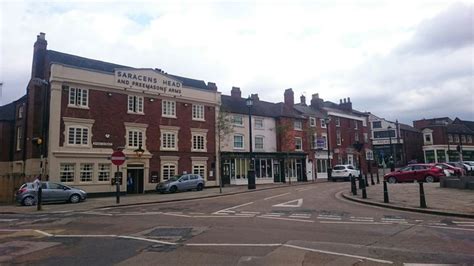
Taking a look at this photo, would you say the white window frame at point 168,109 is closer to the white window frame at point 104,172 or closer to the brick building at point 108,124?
the brick building at point 108,124

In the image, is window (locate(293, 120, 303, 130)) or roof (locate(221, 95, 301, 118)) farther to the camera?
window (locate(293, 120, 303, 130))

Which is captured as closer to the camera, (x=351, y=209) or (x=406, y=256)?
(x=406, y=256)

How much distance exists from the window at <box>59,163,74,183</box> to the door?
4.85m

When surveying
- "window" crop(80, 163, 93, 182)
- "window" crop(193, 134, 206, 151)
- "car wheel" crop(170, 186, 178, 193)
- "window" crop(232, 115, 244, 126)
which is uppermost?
"window" crop(232, 115, 244, 126)

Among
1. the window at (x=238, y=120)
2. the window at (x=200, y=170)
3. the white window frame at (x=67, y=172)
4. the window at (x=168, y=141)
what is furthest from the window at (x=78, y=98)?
the window at (x=238, y=120)

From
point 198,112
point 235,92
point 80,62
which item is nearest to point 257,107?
point 235,92

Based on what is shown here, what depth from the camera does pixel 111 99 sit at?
33281 mm

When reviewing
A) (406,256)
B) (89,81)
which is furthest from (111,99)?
(406,256)

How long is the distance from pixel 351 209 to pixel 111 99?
78.3 feet

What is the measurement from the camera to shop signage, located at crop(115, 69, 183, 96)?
34.1 m

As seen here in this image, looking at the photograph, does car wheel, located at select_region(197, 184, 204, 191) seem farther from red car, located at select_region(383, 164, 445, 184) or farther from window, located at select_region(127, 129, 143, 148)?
red car, located at select_region(383, 164, 445, 184)

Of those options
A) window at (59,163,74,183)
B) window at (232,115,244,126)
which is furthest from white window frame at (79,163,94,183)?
window at (232,115,244,126)

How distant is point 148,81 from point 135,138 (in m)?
5.52

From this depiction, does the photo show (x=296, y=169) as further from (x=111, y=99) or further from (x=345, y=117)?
(x=111, y=99)
